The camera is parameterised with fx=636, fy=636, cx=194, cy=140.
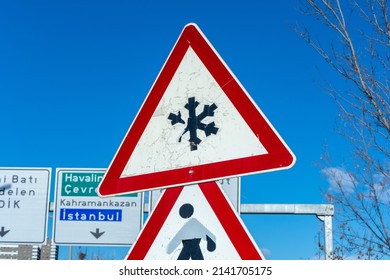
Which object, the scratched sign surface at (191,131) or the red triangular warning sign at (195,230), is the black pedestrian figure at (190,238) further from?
the scratched sign surface at (191,131)

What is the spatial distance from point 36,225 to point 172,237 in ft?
28.2

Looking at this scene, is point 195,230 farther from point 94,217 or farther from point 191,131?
point 94,217

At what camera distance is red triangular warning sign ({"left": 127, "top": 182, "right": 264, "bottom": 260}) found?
324 centimetres

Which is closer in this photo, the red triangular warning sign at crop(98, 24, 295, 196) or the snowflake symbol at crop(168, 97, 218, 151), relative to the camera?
the red triangular warning sign at crop(98, 24, 295, 196)

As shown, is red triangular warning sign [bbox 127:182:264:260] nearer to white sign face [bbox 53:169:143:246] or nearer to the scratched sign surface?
the scratched sign surface

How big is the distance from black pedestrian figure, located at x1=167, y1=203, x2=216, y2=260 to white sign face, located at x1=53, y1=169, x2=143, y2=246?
788cm

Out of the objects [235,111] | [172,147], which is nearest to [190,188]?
[172,147]

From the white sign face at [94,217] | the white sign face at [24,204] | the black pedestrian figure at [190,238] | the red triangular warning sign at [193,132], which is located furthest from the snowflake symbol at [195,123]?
the white sign face at [24,204]

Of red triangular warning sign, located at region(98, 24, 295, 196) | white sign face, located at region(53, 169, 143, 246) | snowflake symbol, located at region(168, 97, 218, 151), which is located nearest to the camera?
red triangular warning sign, located at region(98, 24, 295, 196)

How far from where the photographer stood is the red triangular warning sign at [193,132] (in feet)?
10.6

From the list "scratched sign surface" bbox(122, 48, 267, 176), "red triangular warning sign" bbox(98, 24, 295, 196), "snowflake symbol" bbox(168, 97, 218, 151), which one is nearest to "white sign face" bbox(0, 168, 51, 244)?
"red triangular warning sign" bbox(98, 24, 295, 196)

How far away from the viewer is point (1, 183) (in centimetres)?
1137

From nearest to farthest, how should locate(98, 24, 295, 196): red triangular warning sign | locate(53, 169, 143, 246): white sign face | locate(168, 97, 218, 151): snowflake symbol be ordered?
locate(98, 24, 295, 196): red triangular warning sign → locate(168, 97, 218, 151): snowflake symbol → locate(53, 169, 143, 246): white sign face

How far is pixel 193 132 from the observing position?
3422mm
